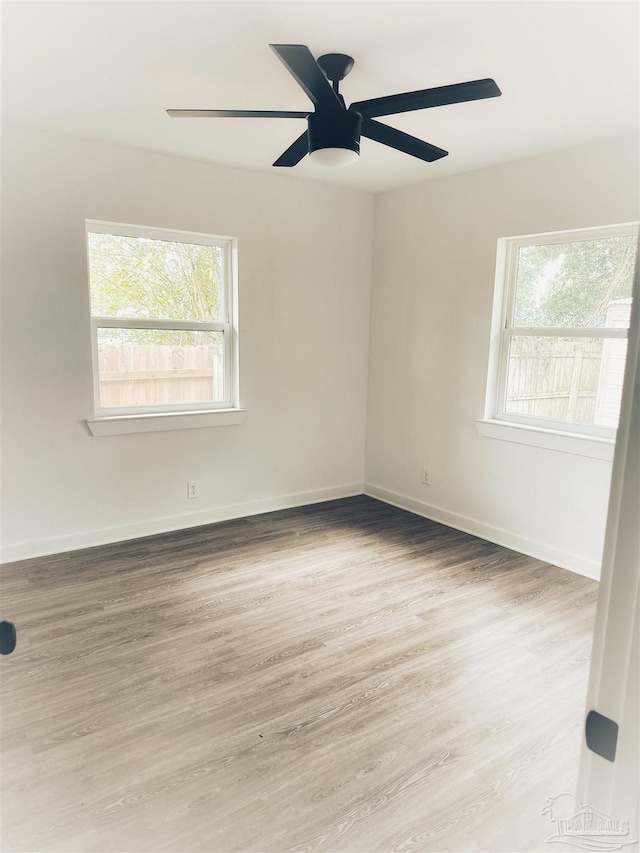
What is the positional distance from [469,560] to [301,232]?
2.66m

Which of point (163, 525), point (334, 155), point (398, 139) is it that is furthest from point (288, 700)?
point (398, 139)

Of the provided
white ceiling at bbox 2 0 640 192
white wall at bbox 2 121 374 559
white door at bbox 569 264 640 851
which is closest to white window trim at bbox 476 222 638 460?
white ceiling at bbox 2 0 640 192

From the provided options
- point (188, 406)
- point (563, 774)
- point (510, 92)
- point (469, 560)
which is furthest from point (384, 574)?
point (510, 92)

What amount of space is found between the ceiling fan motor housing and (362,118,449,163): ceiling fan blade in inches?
6.2

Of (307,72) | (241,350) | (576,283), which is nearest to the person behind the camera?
(307,72)

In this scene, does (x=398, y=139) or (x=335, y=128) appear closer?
(x=335, y=128)

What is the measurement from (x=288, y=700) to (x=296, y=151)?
2317mm

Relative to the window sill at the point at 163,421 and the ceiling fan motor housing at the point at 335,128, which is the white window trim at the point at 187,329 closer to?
the window sill at the point at 163,421

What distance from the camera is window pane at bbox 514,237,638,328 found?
3.07 metres

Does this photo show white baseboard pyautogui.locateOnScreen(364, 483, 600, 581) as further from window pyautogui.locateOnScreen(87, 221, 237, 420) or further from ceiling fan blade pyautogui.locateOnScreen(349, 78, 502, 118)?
ceiling fan blade pyautogui.locateOnScreen(349, 78, 502, 118)

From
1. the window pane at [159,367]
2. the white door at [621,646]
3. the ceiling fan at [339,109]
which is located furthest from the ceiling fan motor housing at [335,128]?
the window pane at [159,367]

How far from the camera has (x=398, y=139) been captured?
2324 millimetres

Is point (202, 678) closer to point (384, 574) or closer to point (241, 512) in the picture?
point (384, 574)

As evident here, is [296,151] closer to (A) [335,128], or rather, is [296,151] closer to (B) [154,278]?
(A) [335,128]
